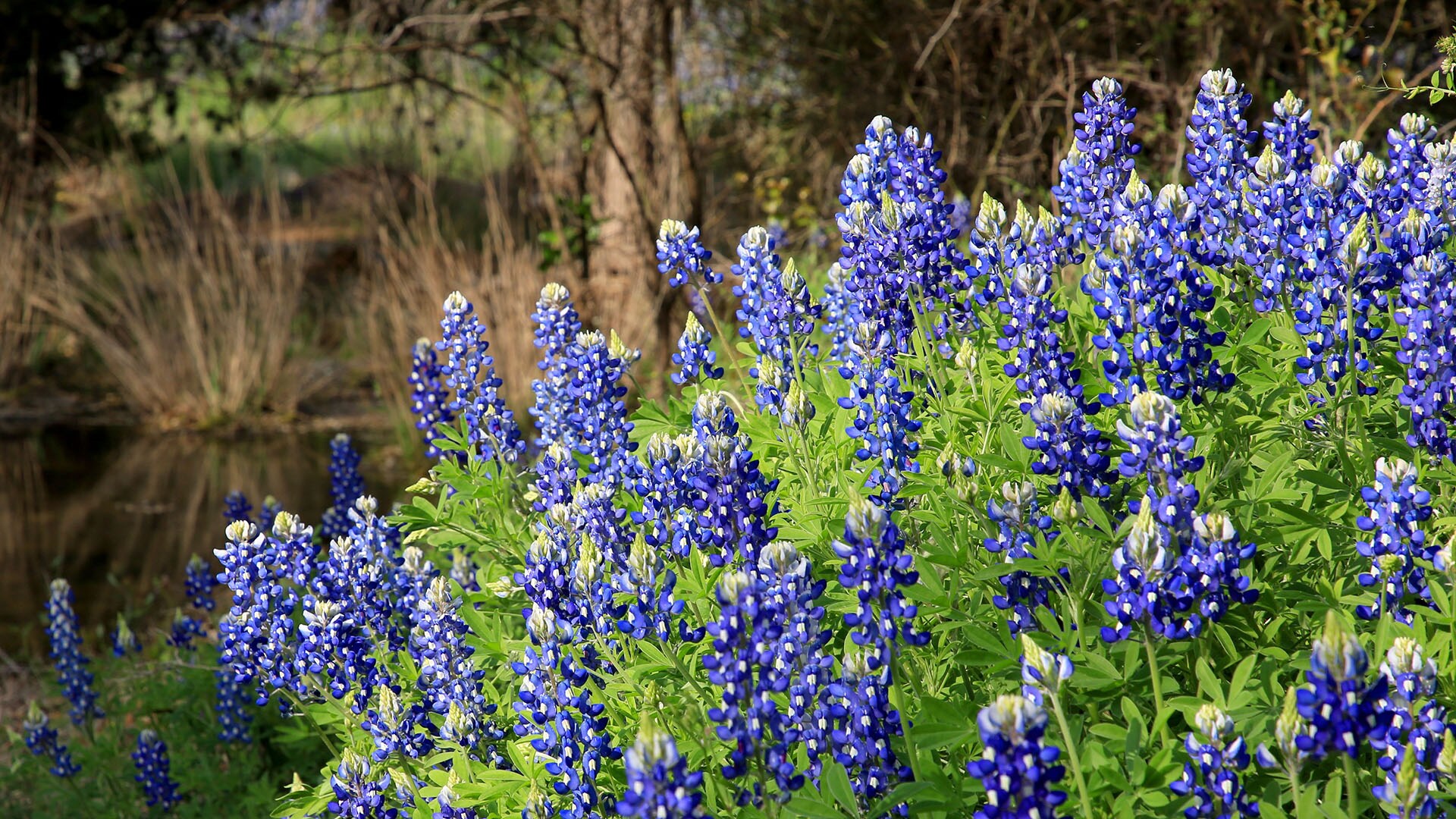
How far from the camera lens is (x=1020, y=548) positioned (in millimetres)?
2072

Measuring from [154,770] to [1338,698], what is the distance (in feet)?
11.5

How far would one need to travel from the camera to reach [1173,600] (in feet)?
5.88

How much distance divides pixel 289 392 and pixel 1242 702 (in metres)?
9.70

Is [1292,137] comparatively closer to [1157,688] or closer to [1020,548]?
[1020,548]

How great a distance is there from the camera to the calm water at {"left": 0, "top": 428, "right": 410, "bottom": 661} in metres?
6.66

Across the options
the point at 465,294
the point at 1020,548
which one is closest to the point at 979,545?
the point at 1020,548

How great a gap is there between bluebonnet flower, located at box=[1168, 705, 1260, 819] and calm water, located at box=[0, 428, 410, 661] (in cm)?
488

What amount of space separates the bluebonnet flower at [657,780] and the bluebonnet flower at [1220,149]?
172cm

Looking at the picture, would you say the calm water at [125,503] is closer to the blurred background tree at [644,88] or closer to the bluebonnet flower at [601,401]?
the blurred background tree at [644,88]

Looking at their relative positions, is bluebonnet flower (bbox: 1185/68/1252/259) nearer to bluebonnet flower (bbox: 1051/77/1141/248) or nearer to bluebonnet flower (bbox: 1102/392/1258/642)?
bluebonnet flower (bbox: 1051/77/1141/248)

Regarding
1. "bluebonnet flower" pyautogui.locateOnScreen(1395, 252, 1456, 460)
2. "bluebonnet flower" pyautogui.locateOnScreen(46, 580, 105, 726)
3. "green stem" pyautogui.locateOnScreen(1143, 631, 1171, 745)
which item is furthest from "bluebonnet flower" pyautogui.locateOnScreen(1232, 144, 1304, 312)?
"bluebonnet flower" pyautogui.locateOnScreen(46, 580, 105, 726)

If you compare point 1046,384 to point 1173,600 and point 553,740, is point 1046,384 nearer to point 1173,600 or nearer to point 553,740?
point 1173,600

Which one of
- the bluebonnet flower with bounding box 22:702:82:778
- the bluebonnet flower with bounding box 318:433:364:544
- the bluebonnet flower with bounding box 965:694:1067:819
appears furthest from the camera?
the bluebonnet flower with bounding box 318:433:364:544

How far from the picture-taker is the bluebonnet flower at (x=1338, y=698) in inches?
61.1
